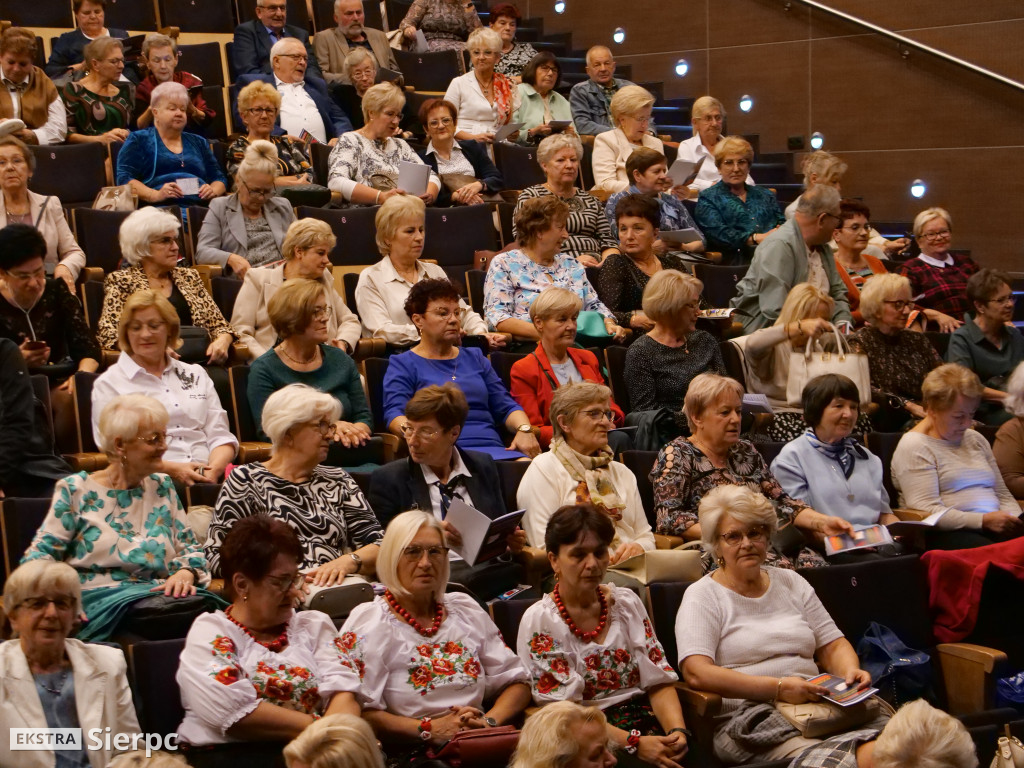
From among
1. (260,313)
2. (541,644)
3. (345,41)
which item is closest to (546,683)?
(541,644)

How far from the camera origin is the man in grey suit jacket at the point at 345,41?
7004mm

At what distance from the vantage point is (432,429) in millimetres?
3520

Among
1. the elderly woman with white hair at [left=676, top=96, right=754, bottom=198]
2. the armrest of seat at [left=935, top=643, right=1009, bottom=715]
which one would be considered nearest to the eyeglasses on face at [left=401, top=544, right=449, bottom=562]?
the armrest of seat at [left=935, top=643, right=1009, bottom=715]

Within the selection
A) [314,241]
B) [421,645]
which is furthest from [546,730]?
[314,241]

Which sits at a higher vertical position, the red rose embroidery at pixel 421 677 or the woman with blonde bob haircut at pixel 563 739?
the woman with blonde bob haircut at pixel 563 739

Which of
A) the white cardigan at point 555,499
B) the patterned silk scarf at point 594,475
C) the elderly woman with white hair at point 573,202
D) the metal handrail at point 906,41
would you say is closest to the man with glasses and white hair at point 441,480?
the white cardigan at point 555,499

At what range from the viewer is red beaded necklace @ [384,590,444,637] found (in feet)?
9.59

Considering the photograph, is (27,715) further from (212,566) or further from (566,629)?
(566,629)

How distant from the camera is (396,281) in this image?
480 centimetres

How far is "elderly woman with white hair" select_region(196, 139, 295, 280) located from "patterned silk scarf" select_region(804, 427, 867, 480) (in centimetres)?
216

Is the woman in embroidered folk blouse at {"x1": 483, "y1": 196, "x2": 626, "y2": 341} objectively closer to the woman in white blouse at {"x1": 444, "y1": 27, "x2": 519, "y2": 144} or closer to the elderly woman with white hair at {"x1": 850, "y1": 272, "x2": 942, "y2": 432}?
the elderly woman with white hair at {"x1": 850, "y1": 272, "x2": 942, "y2": 432}

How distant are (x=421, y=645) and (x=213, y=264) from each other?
2468mm

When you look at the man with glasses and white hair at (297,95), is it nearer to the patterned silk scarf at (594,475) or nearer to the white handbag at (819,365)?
the white handbag at (819,365)

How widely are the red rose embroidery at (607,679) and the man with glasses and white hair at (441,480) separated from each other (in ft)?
1.62
